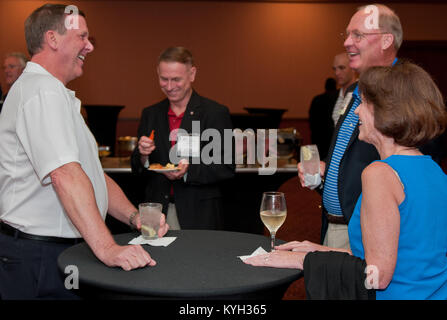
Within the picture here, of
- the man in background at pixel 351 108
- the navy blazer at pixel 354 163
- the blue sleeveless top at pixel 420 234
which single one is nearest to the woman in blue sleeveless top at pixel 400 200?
the blue sleeveless top at pixel 420 234

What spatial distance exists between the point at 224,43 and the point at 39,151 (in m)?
9.15

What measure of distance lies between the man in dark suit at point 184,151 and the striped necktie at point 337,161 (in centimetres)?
82

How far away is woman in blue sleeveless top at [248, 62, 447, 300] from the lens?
4.87 feet

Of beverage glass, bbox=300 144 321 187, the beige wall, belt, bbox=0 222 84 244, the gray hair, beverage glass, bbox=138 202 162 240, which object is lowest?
belt, bbox=0 222 84 244

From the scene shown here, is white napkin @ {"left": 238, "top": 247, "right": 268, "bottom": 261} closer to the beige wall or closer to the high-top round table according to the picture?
the high-top round table

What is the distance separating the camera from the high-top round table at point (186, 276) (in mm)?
1448

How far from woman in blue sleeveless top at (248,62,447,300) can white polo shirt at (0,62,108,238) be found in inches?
33.4

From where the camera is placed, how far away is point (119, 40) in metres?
10.3

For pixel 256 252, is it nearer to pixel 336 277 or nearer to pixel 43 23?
pixel 336 277

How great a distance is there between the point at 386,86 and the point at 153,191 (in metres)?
1.90

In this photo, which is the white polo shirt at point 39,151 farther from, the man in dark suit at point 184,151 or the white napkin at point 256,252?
the man in dark suit at point 184,151

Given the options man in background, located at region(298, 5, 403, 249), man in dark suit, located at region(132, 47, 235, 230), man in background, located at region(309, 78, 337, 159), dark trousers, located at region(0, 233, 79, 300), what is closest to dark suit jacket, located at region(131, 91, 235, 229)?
man in dark suit, located at region(132, 47, 235, 230)
